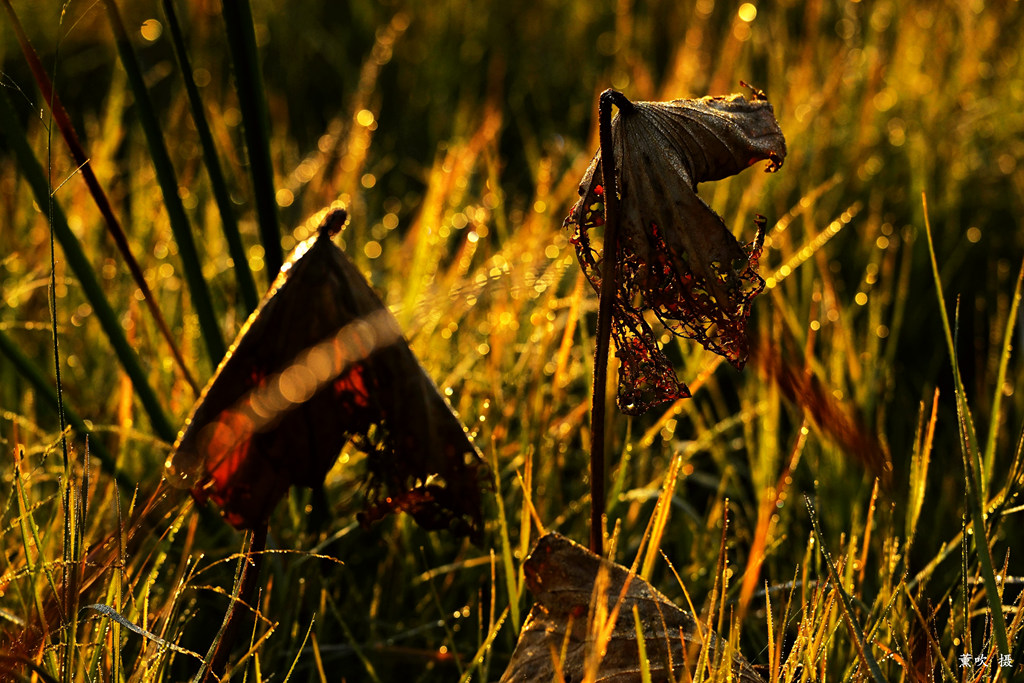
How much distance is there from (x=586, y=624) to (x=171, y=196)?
0.66 metres

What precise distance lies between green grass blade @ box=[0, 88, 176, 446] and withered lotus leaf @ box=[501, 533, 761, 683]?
53cm

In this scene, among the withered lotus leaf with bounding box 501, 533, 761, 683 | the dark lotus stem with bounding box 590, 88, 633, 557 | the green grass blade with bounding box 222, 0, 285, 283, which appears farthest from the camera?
the green grass blade with bounding box 222, 0, 285, 283

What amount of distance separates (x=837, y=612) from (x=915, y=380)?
0.76 meters

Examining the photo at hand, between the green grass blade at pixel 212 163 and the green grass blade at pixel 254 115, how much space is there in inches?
1.7

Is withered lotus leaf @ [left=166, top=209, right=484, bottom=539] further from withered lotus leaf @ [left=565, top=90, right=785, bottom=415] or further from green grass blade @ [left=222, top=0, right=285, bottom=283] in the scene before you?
green grass blade @ [left=222, top=0, right=285, bottom=283]

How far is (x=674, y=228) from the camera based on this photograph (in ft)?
2.55

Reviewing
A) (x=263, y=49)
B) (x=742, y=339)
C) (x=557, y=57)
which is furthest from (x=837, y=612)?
(x=263, y=49)

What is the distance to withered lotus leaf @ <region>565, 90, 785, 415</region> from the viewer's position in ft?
2.56

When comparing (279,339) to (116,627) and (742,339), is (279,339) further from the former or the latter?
(742,339)

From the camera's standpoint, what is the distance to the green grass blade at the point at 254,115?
103 centimetres

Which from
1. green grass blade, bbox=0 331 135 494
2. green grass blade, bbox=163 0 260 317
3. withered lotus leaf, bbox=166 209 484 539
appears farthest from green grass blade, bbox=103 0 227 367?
withered lotus leaf, bbox=166 209 484 539

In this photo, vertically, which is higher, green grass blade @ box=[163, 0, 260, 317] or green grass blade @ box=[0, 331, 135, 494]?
green grass blade @ box=[163, 0, 260, 317]

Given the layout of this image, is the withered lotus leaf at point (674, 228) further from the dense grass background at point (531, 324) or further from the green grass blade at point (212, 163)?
the green grass blade at point (212, 163)

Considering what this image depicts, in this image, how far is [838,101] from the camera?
7.47 ft
